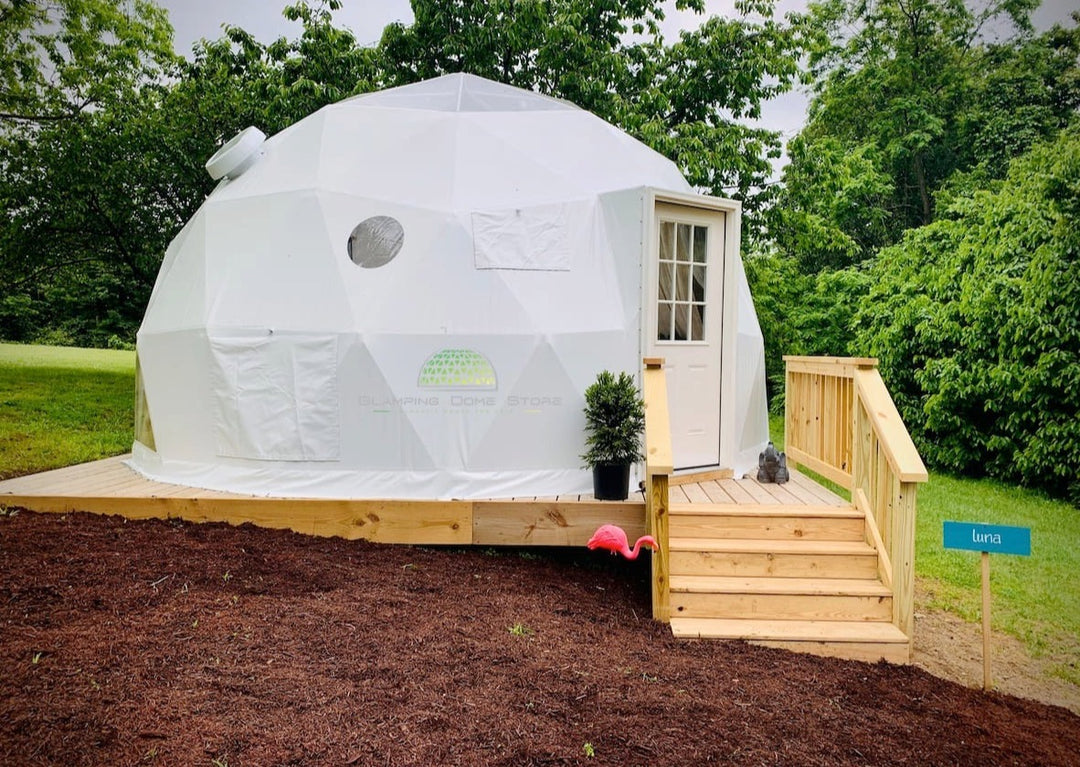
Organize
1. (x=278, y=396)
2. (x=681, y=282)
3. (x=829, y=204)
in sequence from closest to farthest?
(x=278, y=396), (x=681, y=282), (x=829, y=204)

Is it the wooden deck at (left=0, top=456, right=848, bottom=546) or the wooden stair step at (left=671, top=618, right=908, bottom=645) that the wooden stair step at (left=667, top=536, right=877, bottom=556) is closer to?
the wooden deck at (left=0, top=456, right=848, bottom=546)

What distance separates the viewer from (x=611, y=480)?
5.93 meters

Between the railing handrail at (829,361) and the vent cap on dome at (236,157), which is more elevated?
the vent cap on dome at (236,157)

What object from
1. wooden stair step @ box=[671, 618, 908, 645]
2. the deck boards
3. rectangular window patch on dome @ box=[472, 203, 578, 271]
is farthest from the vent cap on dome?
wooden stair step @ box=[671, 618, 908, 645]

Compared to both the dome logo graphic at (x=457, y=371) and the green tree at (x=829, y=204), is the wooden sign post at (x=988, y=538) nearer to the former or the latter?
the dome logo graphic at (x=457, y=371)

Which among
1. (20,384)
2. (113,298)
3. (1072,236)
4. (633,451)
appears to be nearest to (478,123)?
Result: (633,451)

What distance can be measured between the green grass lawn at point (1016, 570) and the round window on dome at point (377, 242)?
5.31 meters

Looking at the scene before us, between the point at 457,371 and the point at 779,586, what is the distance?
294 centimetres

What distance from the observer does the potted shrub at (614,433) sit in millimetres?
5914

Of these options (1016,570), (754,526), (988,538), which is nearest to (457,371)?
(754,526)

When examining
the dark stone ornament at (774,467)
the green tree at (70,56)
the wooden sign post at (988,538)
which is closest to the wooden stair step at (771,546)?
the wooden sign post at (988,538)

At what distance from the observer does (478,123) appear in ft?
23.9

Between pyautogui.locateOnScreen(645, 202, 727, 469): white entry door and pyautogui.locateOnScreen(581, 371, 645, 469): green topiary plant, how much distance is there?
704mm

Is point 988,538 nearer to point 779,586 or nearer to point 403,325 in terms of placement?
point 779,586
